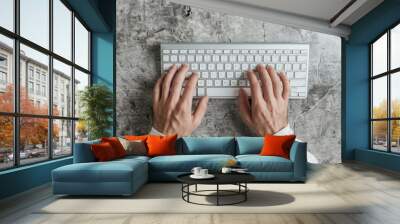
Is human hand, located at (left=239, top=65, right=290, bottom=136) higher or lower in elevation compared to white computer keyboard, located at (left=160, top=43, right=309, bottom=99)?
lower

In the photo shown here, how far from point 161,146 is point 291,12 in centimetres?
345

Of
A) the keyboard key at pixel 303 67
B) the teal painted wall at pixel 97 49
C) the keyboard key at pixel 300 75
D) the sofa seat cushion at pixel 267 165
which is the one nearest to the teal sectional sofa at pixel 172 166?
the sofa seat cushion at pixel 267 165

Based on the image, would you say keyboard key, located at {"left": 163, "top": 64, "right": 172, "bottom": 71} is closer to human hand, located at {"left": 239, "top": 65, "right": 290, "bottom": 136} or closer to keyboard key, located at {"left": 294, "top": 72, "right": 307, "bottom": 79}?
human hand, located at {"left": 239, "top": 65, "right": 290, "bottom": 136}

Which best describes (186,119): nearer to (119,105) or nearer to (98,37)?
(119,105)

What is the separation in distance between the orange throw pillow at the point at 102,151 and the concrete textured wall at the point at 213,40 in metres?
1.96

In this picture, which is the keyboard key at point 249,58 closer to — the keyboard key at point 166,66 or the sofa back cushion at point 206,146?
the keyboard key at point 166,66

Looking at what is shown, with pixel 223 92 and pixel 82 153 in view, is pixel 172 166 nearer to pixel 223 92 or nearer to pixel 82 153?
pixel 82 153

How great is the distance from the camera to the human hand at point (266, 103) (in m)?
7.14

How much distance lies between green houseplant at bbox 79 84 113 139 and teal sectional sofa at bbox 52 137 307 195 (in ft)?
4.82

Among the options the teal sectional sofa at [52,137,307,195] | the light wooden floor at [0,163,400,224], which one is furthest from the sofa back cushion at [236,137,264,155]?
the light wooden floor at [0,163,400,224]

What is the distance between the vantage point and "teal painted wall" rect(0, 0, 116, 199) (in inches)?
201

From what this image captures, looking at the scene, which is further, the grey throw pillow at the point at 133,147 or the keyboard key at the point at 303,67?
the keyboard key at the point at 303,67

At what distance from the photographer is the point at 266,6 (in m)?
7.05

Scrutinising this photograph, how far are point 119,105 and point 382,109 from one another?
16.5ft
